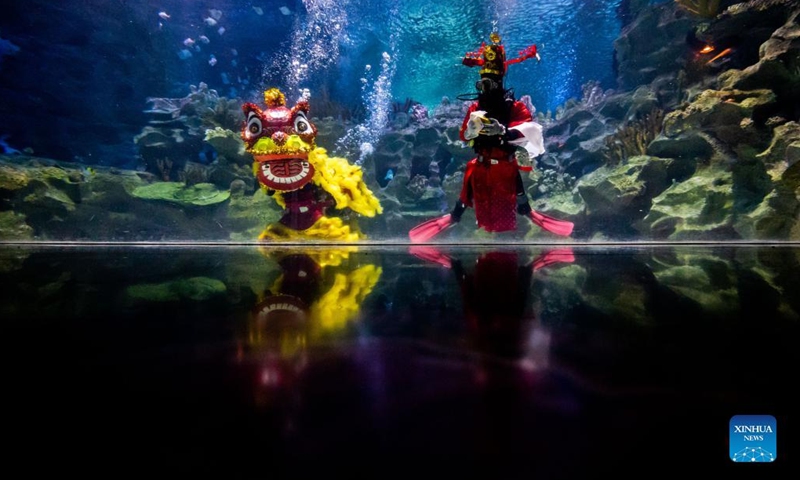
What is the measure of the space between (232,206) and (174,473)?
18.8 ft

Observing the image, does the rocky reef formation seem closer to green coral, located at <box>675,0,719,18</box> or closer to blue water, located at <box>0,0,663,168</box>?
green coral, located at <box>675,0,719,18</box>

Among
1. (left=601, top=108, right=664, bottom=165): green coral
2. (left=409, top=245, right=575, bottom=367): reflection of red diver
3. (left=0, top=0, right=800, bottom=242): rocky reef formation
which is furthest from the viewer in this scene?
(left=601, top=108, right=664, bottom=165): green coral

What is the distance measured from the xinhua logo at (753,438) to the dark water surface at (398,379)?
0.01 meters

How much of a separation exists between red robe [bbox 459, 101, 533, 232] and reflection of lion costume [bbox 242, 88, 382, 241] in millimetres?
1439

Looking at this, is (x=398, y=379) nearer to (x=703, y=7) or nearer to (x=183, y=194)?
(x=183, y=194)

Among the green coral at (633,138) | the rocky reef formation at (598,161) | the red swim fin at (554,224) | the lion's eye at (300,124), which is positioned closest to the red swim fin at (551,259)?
the red swim fin at (554,224)

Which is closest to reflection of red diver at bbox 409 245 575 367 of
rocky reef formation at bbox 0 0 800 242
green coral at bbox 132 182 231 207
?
rocky reef formation at bbox 0 0 800 242

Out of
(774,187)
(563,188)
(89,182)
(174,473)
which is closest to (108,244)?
(89,182)

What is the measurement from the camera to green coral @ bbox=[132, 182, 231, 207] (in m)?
5.50

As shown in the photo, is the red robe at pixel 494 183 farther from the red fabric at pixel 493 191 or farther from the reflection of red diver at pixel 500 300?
the reflection of red diver at pixel 500 300

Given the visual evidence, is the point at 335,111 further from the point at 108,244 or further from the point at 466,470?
the point at 466,470

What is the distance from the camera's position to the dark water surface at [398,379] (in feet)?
1.60

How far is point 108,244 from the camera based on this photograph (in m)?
3.53

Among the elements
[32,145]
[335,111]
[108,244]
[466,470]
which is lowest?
[466,470]
